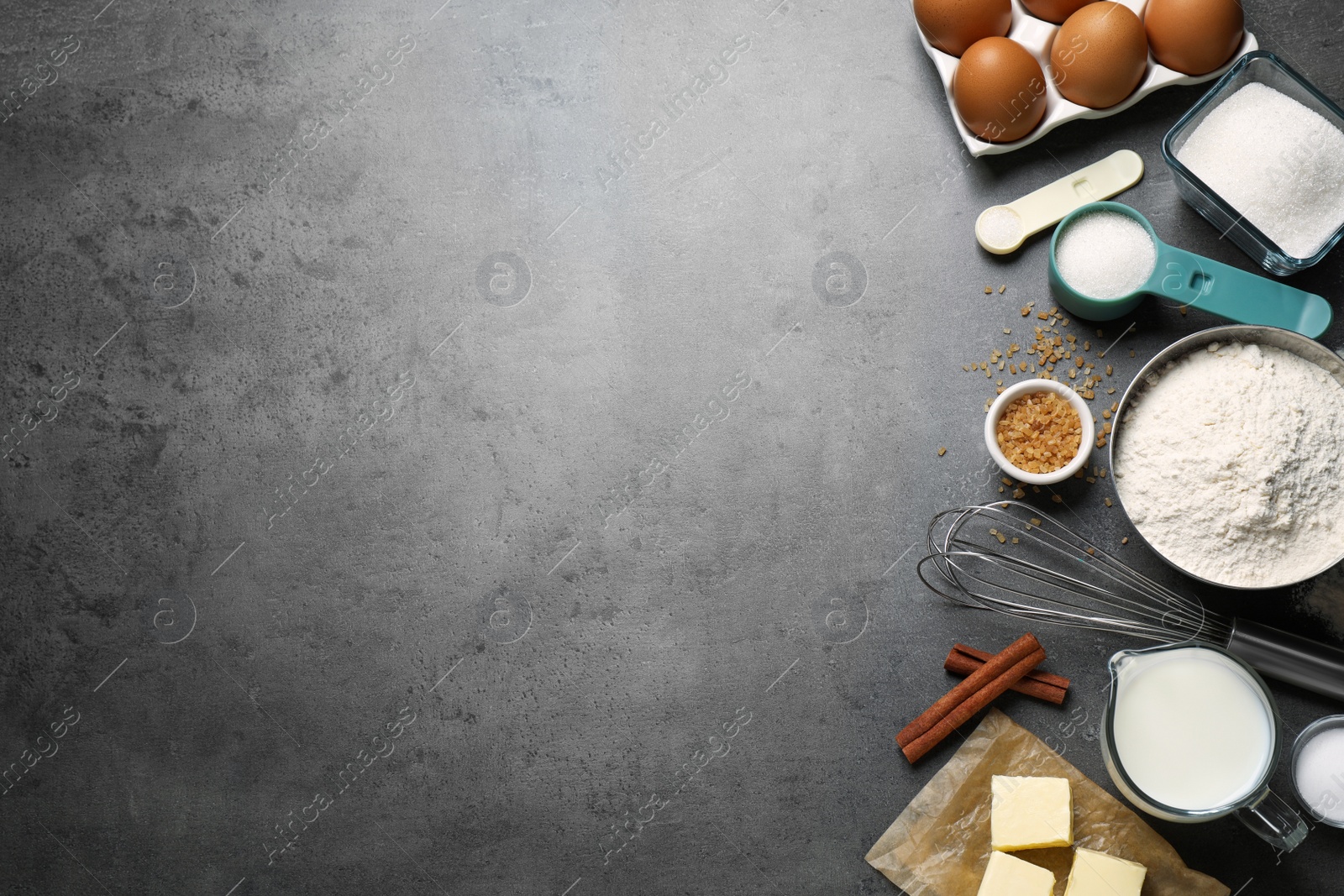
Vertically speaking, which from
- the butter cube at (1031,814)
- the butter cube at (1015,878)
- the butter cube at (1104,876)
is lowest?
the butter cube at (1104,876)

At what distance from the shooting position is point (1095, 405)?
1.48 meters

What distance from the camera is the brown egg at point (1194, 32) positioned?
1366 millimetres

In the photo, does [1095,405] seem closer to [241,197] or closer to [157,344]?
[241,197]

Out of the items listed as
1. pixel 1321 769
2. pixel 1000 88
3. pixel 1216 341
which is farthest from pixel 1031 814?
pixel 1000 88

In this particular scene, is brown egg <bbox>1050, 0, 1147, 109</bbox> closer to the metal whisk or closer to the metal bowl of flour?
the metal bowl of flour

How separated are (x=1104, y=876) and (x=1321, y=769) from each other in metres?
0.41

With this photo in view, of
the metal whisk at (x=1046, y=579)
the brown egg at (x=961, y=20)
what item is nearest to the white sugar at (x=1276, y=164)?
the brown egg at (x=961, y=20)

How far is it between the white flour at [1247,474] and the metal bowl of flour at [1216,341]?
11 mm

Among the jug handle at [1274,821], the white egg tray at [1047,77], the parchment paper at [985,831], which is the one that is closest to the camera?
the jug handle at [1274,821]

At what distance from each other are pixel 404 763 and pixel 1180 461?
143 cm

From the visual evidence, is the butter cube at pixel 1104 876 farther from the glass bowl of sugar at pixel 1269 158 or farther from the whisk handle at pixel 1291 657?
the glass bowl of sugar at pixel 1269 158

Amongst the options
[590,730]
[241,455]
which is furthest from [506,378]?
[590,730]

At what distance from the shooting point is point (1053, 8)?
1.45 metres

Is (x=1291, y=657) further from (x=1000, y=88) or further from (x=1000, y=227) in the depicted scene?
(x=1000, y=88)
